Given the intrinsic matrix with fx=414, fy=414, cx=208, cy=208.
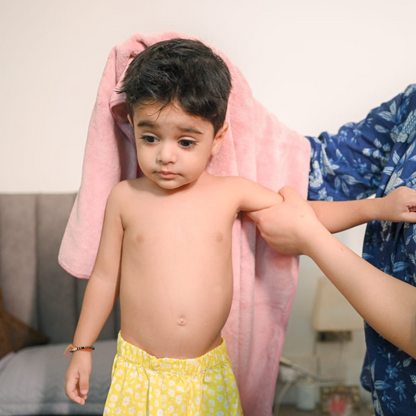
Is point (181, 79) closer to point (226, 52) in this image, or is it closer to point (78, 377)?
point (78, 377)

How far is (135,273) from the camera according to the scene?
2.56ft

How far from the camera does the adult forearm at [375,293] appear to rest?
0.64 meters

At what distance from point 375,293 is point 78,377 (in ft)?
1.85

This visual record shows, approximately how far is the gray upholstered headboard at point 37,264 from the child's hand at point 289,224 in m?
1.06

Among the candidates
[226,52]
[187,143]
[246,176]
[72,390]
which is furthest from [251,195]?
[226,52]

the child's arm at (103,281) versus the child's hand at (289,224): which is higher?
the child's hand at (289,224)

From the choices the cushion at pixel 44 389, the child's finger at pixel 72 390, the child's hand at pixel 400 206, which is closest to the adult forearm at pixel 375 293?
the child's hand at pixel 400 206

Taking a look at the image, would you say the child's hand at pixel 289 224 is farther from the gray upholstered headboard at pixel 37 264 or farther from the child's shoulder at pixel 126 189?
the gray upholstered headboard at pixel 37 264

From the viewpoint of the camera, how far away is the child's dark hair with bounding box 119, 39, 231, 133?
0.69 metres

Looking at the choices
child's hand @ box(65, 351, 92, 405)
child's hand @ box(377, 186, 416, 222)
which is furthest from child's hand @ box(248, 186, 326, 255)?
child's hand @ box(65, 351, 92, 405)

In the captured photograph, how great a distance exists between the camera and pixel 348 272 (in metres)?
0.69

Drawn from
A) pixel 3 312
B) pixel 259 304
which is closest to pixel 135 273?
pixel 259 304

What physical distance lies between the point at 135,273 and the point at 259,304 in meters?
0.31

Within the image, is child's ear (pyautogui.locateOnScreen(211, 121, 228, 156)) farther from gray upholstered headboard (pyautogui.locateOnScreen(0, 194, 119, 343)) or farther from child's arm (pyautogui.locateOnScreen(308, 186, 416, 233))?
gray upholstered headboard (pyautogui.locateOnScreen(0, 194, 119, 343))
